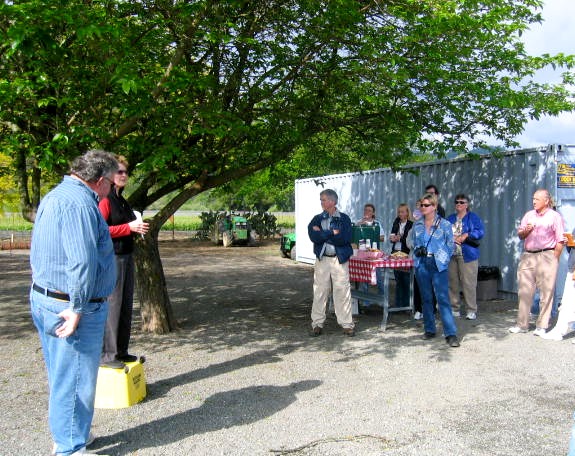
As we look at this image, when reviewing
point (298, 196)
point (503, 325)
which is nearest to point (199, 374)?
point (503, 325)

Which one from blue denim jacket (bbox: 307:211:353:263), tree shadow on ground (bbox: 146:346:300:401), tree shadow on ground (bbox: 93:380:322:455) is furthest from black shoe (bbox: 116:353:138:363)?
blue denim jacket (bbox: 307:211:353:263)

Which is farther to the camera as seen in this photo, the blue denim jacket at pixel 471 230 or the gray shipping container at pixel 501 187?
the gray shipping container at pixel 501 187

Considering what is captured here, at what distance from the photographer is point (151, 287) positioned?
7.72 m

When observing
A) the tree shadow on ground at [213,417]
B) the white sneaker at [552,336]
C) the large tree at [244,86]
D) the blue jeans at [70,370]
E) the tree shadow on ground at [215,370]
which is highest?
the large tree at [244,86]

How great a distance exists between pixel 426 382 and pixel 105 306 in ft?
10.8

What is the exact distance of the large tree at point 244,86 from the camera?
6.26 m

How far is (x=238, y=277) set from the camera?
14.9 meters

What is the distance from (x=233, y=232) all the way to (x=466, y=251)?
18638 millimetres

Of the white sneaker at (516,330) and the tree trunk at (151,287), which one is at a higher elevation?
the tree trunk at (151,287)

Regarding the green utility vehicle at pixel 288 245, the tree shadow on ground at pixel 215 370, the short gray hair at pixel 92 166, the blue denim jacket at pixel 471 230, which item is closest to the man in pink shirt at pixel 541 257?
the blue denim jacket at pixel 471 230

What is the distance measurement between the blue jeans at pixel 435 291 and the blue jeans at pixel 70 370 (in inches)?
178

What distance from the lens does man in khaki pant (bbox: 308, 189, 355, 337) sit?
25.1 feet

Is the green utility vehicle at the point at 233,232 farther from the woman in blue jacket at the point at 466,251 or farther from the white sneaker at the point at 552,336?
the white sneaker at the point at 552,336

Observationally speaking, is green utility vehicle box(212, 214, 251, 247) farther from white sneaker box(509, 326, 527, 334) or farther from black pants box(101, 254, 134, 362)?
black pants box(101, 254, 134, 362)
